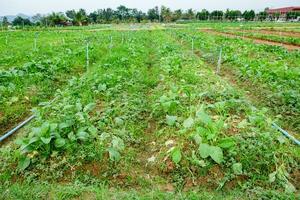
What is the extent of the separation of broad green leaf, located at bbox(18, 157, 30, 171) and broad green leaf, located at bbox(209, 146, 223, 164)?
2.36 m

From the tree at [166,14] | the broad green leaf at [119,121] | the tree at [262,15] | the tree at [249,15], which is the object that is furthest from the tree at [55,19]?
the broad green leaf at [119,121]

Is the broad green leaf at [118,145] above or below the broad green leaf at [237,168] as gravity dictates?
above

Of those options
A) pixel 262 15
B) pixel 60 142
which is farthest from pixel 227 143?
pixel 262 15

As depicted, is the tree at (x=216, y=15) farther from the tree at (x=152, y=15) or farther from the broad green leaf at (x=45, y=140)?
the broad green leaf at (x=45, y=140)

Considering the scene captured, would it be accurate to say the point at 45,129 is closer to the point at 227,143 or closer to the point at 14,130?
the point at 14,130

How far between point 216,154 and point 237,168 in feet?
1.00

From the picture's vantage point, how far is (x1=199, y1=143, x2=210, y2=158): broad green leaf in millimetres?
3820

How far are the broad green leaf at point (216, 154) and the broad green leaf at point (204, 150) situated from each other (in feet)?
0.13

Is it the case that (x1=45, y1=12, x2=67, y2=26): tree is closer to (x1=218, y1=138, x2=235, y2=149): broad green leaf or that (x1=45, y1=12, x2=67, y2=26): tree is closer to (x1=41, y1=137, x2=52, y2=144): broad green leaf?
(x1=41, y1=137, x2=52, y2=144): broad green leaf

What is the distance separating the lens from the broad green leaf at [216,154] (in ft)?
12.2

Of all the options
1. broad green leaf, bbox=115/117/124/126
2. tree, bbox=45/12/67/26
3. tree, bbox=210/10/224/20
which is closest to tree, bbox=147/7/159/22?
tree, bbox=210/10/224/20

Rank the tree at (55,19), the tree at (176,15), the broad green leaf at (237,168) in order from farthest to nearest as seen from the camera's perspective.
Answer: the tree at (176,15) → the tree at (55,19) → the broad green leaf at (237,168)

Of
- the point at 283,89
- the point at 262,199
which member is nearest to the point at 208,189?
the point at 262,199

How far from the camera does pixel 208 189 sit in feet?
11.7
